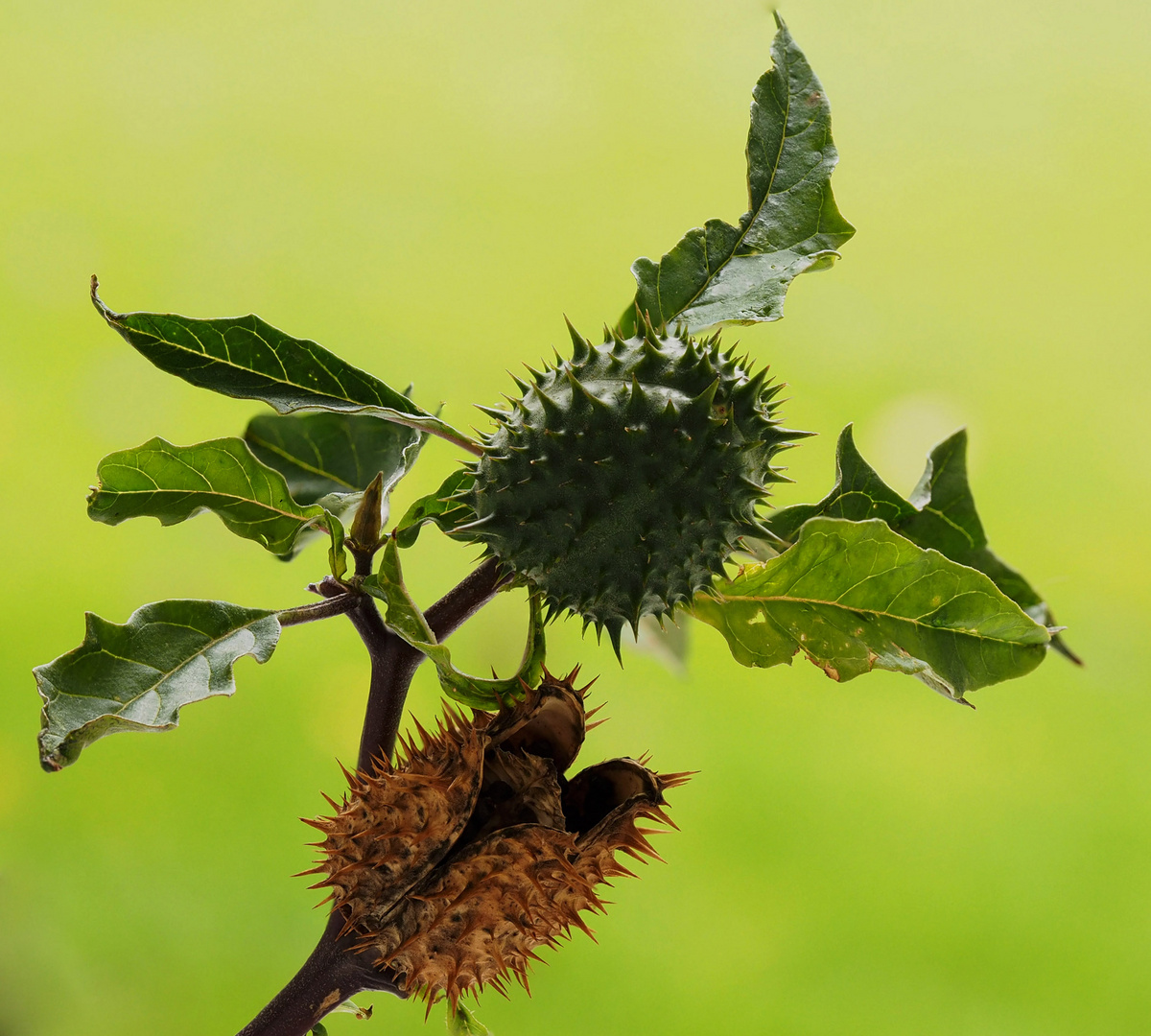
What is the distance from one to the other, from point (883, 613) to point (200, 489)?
48 cm

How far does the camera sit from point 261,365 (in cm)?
76

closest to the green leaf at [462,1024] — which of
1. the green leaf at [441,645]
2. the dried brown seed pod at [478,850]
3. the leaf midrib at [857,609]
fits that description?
the dried brown seed pod at [478,850]

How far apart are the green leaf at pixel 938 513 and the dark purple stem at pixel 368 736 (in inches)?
9.2

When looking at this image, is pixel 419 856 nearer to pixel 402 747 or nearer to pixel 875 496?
pixel 402 747

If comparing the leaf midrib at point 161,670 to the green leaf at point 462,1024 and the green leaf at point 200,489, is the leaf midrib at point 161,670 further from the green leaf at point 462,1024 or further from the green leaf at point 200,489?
the green leaf at point 462,1024

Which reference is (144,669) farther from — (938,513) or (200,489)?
(938,513)

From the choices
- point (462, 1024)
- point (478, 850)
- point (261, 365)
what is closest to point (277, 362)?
point (261, 365)

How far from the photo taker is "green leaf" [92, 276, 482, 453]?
0.72 meters

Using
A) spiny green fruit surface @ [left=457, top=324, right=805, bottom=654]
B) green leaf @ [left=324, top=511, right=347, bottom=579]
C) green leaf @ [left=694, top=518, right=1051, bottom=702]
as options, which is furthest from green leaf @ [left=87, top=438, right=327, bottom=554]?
green leaf @ [left=694, top=518, right=1051, bottom=702]

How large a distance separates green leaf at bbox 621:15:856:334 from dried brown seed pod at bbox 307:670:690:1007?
303 mm

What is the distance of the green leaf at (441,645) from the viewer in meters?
0.65

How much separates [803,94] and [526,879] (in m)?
0.57

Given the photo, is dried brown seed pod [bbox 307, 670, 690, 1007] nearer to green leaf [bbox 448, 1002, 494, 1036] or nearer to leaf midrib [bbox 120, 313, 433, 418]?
green leaf [bbox 448, 1002, 494, 1036]

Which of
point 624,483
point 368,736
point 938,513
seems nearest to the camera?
point 624,483
